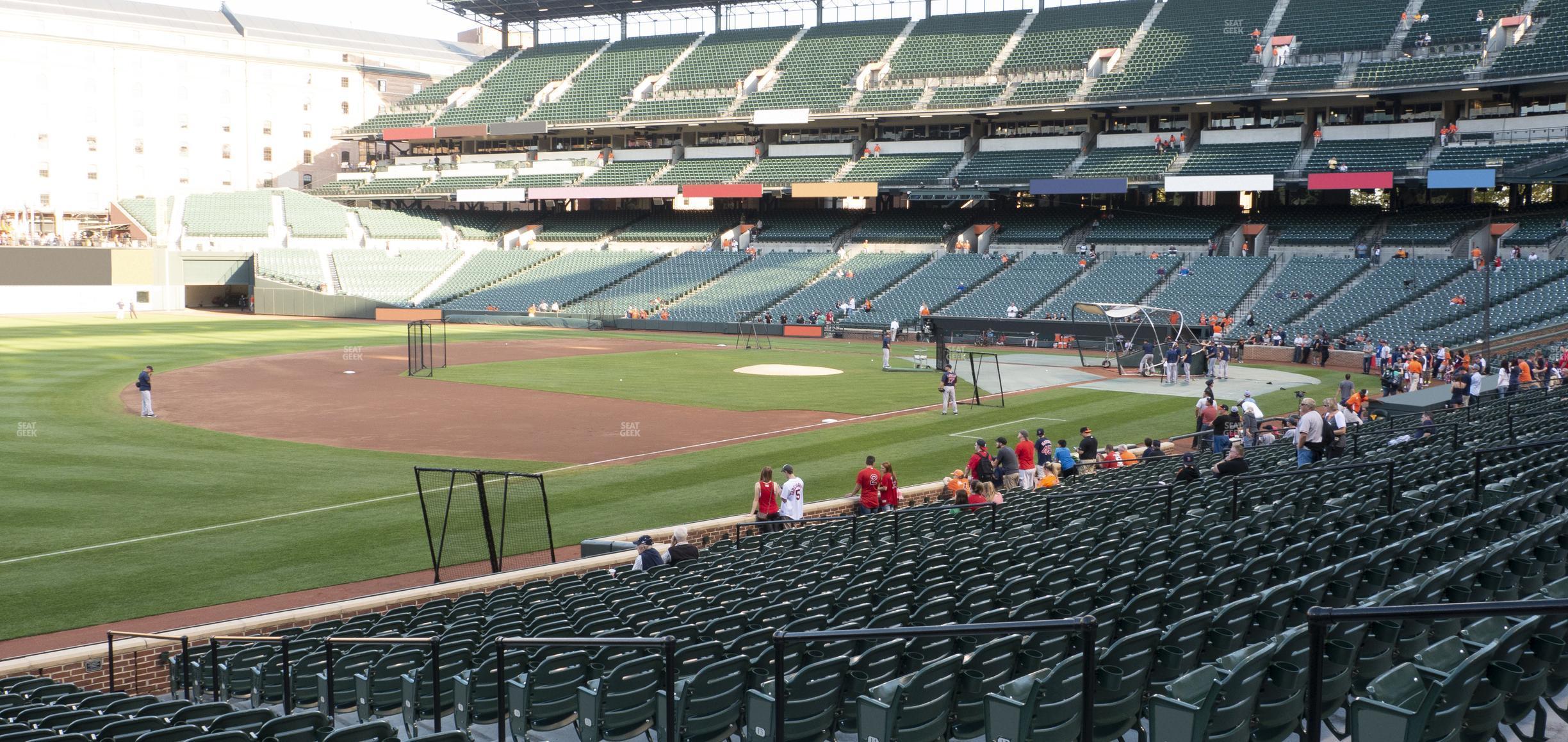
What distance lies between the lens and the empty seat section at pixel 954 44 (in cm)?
7631

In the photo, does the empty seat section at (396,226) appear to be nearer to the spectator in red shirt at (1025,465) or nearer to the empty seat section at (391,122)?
the empty seat section at (391,122)

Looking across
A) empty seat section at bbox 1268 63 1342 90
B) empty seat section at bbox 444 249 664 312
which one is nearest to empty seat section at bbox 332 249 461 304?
empty seat section at bbox 444 249 664 312

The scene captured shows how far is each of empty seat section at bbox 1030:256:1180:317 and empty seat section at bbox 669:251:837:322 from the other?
16.2 metres

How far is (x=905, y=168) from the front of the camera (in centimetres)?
7544

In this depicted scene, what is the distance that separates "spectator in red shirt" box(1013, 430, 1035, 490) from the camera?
909 inches

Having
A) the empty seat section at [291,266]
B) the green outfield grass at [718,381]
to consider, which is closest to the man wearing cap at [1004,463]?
the green outfield grass at [718,381]

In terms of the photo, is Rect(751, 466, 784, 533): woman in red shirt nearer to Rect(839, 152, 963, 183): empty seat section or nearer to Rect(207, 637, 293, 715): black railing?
Rect(207, 637, 293, 715): black railing

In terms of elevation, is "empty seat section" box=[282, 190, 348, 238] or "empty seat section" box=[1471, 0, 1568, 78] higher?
"empty seat section" box=[1471, 0, 1568, 78]

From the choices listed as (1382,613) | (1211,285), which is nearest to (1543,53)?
(1211,285)

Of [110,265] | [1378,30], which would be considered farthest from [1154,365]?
[110,265]

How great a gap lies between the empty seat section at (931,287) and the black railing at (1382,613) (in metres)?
59.3

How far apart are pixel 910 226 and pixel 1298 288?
2656 centimetres

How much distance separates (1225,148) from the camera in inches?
2630

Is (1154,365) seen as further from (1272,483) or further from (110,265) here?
(110,265)
